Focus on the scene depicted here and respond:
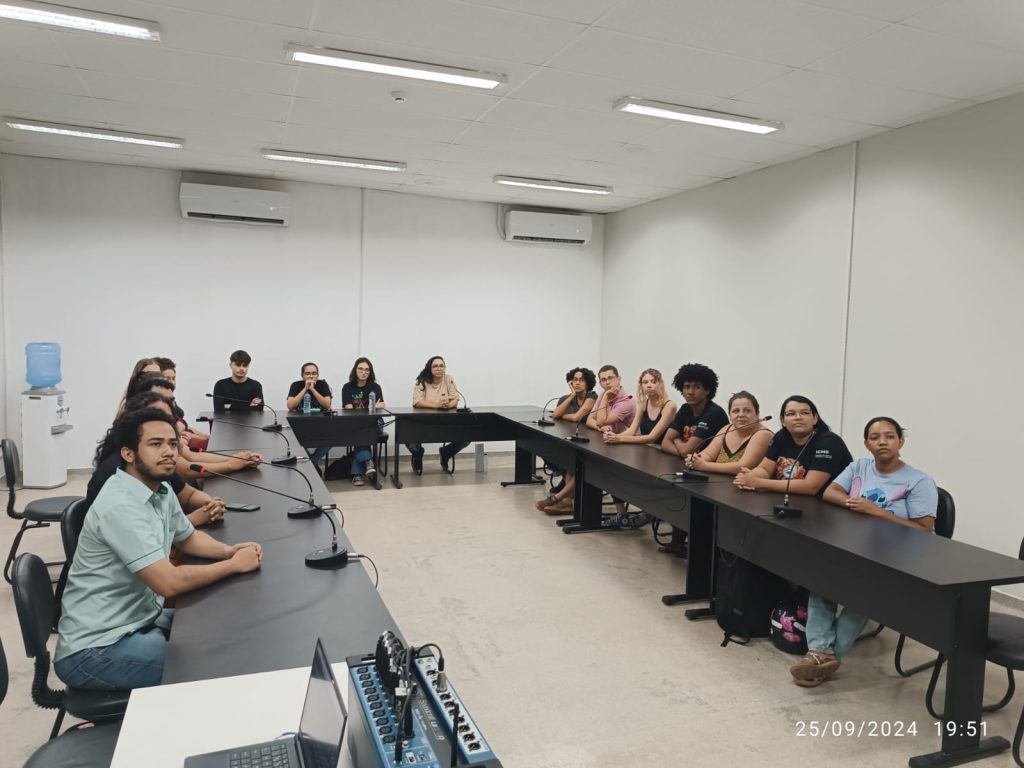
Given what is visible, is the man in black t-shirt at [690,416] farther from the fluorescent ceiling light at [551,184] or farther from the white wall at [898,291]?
the fluorescent ceiling light at [551,184]

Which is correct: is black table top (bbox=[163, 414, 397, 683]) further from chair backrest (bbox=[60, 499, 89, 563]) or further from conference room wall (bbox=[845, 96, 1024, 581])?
conference room wall (bbox=[845, 96, 1024, 581])

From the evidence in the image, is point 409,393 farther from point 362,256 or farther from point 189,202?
point 189,202

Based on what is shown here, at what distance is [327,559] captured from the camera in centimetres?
220

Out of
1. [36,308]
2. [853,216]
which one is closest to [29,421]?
[36,308]

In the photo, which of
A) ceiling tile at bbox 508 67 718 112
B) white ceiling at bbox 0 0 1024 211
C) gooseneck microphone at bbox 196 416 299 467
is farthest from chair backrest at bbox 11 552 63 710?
ceiling tile at bbox 508 67 718 112

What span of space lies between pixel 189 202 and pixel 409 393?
2.85 meters

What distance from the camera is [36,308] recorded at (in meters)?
6.16

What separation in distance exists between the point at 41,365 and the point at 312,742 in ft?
20.3

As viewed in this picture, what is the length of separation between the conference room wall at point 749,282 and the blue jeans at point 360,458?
2998 millimetres

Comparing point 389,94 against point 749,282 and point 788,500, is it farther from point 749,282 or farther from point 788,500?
point 749,282

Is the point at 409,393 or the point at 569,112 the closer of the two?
the point at 569,112

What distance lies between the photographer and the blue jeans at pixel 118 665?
5.83 ft

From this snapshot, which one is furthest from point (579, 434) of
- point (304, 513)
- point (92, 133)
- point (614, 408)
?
point (92, 133)

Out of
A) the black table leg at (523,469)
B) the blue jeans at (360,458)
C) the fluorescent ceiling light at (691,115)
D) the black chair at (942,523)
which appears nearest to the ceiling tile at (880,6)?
the fluorescent ceiling light at (691,115)
